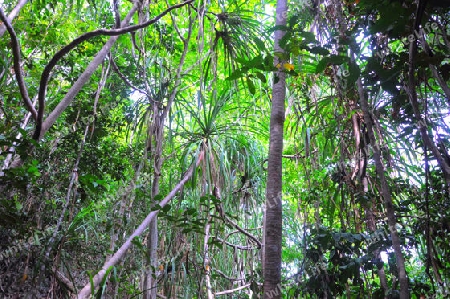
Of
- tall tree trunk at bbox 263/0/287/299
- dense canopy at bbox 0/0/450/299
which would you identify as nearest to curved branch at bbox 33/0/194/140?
dense canopy at bbox 0/0/450/299

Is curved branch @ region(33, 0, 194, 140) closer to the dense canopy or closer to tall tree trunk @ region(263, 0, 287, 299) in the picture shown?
the dense canopy

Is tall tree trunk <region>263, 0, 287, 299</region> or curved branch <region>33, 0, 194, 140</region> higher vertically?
curved branch <region>33, 0, 194, 140</region>

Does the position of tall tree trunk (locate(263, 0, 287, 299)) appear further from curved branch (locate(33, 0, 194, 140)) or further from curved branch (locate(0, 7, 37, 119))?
curved branch (locate(0, 7, 37, 119))

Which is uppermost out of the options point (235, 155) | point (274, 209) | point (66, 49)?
point (235, 155)

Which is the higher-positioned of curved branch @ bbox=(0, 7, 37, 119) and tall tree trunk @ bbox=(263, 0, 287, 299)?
curved branch @ bbox=(0, 7, 37, 119)

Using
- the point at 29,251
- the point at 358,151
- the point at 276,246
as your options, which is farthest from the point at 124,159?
the point at 276,246

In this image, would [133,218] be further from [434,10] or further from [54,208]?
[434,10]

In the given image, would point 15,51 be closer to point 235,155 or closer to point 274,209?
point 274,209

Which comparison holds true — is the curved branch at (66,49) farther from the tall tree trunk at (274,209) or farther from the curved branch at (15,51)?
the tall tree trunk at (274,209)

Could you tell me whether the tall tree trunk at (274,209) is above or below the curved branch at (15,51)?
below

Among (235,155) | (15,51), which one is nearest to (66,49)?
(15,51)

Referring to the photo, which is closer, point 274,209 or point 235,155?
point 274,209

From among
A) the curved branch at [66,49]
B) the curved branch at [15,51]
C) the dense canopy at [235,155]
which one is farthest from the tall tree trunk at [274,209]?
the curved branch at [15,51]

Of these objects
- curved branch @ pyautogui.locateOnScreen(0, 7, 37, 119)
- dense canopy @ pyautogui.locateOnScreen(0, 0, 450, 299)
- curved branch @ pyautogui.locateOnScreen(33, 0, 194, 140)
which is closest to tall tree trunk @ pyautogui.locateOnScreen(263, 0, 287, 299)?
dense canopy @ pyautogui.locateOnScreen(0, 0, 450, 299)
